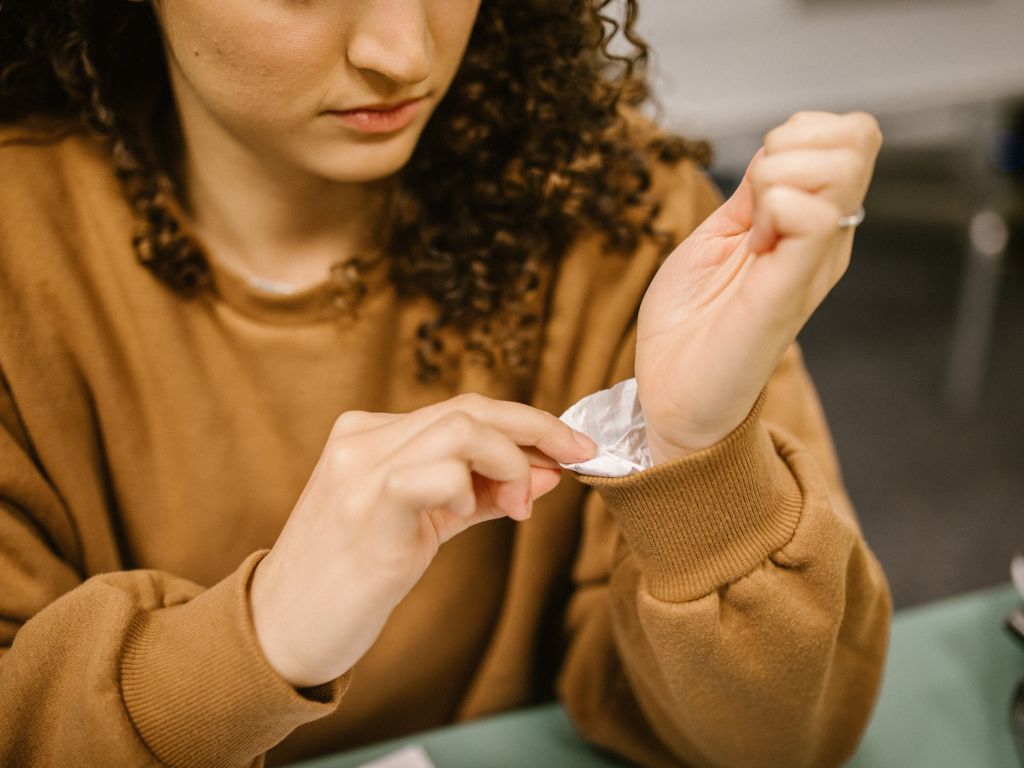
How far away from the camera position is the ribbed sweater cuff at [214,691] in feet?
1.95

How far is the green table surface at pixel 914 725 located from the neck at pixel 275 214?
43cm

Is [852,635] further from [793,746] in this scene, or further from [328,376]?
[328,376]

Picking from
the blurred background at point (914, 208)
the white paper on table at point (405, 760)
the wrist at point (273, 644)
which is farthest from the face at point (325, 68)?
the blurred background at point (914, 208)

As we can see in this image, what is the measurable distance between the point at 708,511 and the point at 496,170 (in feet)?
1.37

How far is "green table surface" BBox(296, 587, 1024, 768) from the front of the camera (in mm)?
757

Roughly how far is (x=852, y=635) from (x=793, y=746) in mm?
100

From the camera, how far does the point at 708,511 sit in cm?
64

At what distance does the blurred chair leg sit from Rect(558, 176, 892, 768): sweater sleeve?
6.78ft

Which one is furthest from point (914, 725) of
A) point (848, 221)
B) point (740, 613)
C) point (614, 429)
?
point (848, 221)

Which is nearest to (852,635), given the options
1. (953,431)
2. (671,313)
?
(671,313)

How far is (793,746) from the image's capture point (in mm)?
733

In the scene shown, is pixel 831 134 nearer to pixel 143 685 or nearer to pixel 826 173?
pixel 826 173

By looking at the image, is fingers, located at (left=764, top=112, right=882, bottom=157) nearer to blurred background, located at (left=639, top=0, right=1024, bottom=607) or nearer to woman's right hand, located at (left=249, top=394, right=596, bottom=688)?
woman's right hand, located at (left=249, top=394, right=596, bottom=688)

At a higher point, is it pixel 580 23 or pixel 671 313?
pixel 580 23
